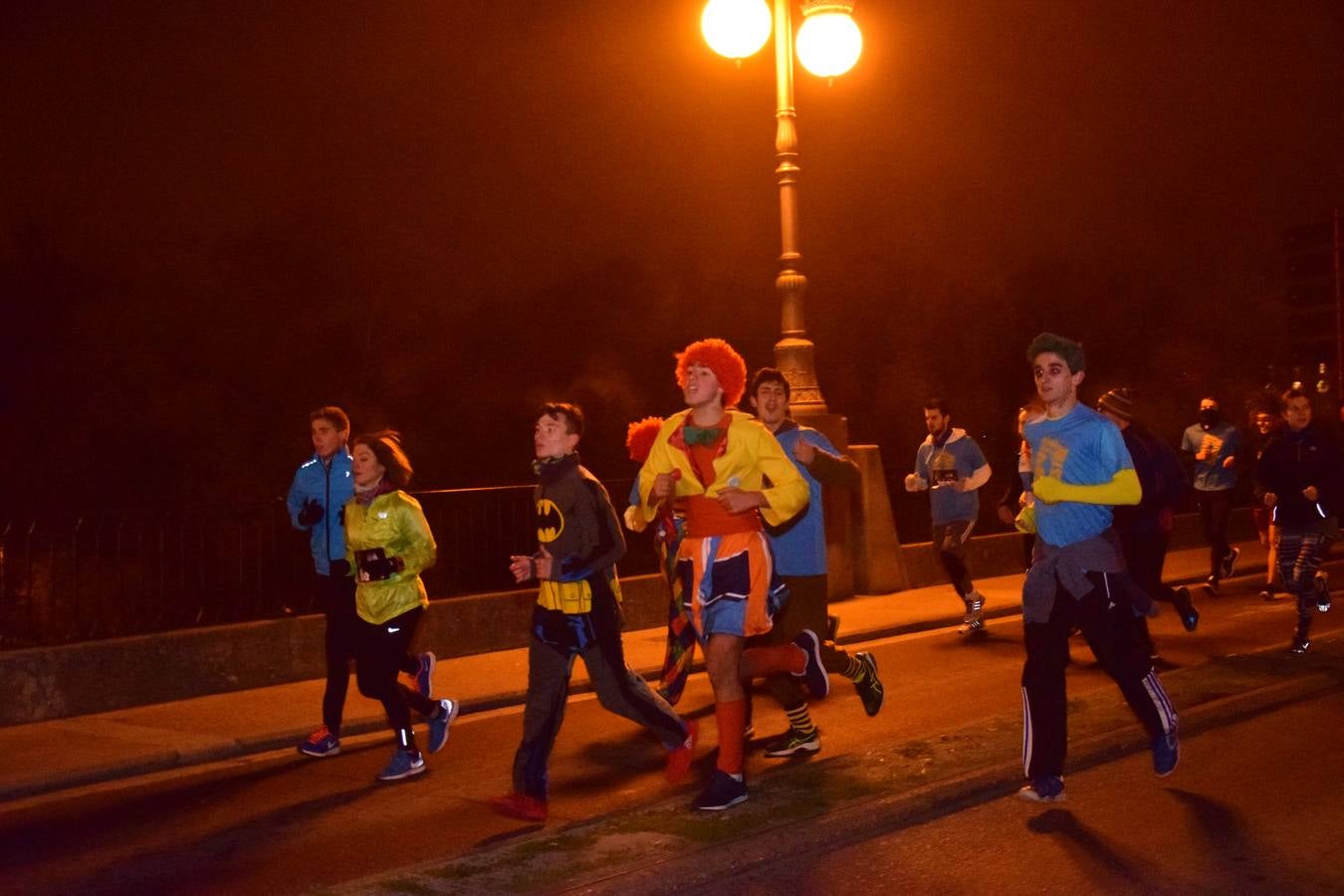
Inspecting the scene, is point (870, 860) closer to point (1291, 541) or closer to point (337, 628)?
point (337, 628)

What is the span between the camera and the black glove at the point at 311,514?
26.6 feet

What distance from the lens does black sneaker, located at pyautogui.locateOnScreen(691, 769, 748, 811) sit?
5816 millimetres

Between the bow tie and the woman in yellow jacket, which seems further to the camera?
the woman in yellow jacket

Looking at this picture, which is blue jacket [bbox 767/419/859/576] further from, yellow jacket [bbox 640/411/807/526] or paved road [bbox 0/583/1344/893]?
yellow jacket [bbox 640/411/807/526]

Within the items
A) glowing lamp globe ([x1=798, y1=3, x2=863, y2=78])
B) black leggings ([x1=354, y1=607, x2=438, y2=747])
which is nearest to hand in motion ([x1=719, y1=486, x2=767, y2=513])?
black leggings ([x1=354, y1=607, x2=438, y2=747])

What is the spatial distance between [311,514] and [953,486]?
584 centimetres

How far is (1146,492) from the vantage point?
8.43 m

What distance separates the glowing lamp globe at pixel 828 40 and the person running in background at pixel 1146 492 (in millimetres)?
5382

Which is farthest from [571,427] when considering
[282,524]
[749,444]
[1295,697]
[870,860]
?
[282,524]

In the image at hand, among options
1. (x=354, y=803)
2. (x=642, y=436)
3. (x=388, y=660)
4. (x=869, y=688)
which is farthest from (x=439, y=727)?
(x=869, y=688)

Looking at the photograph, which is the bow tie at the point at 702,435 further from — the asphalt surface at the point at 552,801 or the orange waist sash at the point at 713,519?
the asphalt surface at the point at 552,801

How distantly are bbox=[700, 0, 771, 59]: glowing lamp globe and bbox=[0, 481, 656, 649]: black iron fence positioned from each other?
4521 mm

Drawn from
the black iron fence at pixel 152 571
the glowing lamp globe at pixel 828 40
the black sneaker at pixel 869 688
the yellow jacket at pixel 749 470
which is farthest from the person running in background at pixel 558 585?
the glowing lamp globe at pixel 828 40

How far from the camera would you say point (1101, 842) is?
5543 millimetres
